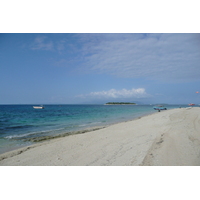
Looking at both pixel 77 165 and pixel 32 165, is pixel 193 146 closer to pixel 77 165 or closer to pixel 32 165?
pixel 77 165

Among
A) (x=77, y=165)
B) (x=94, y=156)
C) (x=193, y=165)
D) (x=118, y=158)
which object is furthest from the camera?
(x=94, y=156)

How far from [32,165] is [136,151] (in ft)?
13.4

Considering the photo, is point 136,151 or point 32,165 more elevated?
point 136,151

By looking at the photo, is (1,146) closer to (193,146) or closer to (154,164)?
(154,164)

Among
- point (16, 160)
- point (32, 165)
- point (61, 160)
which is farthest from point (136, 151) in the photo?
point (16, 160)

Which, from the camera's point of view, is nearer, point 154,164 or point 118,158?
point 154,164

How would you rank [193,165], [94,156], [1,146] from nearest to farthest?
[193,165] < [94,156] < [1,146]

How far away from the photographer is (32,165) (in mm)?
4941

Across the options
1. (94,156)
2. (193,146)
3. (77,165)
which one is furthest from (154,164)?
(193,146)

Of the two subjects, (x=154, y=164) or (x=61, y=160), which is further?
(x=61, y=160)

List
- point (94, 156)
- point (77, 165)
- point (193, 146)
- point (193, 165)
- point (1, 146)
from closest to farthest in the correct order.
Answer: point (193, 165) → point (77, 165) → point (94, 156) → point (193, 146) → point (1, 146)

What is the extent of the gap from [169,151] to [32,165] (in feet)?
17.5

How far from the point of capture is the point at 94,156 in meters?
5.34

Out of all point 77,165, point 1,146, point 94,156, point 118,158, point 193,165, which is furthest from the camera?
point 1,146
